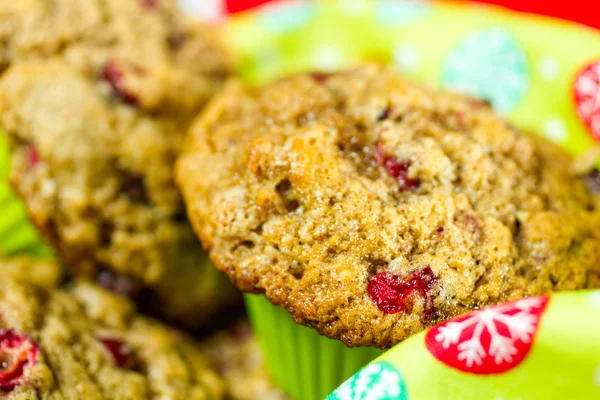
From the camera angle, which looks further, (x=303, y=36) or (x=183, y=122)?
(x=303, y=36)

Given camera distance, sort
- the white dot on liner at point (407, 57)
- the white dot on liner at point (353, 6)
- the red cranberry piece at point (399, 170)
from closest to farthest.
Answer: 1. the red cranberry piece at point (399, 170)
2. the white dot on liner at point (407, 57)
3. the white dot on liner at point (353, 6)

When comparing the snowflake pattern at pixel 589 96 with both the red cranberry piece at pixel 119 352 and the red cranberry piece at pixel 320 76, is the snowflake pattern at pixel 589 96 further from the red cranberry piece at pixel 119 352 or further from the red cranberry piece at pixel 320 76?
the red cranberry piece at pixel 119 352

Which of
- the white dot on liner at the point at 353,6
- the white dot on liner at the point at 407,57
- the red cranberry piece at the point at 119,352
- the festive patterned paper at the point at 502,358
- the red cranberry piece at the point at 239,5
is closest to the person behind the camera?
the festive patterned paper at the point at 502,358

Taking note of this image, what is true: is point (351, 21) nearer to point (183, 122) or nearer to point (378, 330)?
point (183, 122)

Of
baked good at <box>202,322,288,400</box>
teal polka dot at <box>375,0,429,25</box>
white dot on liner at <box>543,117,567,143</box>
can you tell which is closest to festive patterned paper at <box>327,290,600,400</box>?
baked good at <box>202,322,288,400</box>

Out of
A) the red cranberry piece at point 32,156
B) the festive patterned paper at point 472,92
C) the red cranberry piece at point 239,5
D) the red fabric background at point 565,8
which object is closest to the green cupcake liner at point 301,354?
the festive patterned paper at point 472,92

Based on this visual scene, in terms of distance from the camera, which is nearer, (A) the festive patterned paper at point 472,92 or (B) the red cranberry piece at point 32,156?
(A) the festive patterned paper at point 472,92

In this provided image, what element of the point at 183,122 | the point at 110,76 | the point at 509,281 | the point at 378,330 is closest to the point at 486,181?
the point at 509,281

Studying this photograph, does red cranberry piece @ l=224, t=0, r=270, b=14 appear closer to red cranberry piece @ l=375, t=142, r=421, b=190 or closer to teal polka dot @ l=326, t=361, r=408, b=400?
red cranberry piece @ l=375, t=142, r=421, b=190
